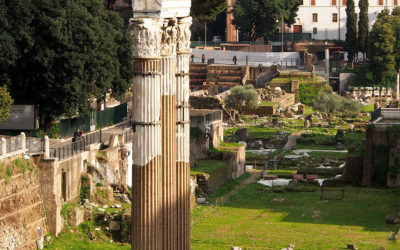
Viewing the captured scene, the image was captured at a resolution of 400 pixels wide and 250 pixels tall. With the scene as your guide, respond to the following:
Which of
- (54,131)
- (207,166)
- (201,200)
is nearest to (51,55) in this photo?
(54,131)

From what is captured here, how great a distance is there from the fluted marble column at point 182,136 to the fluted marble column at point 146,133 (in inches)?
44.0

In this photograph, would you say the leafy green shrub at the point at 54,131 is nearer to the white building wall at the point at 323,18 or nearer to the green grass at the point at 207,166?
the green grass at the point at 207,166

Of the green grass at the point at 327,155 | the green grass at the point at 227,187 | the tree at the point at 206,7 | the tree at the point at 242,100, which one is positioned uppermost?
the tree at the point at 206,7

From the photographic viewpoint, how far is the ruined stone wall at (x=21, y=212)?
121ft

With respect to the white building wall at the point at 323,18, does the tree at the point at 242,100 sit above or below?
below

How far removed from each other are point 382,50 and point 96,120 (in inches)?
2195

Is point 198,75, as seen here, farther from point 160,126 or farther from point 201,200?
point 160,126

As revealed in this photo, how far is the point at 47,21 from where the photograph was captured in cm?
4806

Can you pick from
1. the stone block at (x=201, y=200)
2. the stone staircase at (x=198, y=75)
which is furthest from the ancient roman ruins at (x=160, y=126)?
the stone staircase at (x=198, y=75)

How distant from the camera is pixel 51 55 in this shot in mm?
47844

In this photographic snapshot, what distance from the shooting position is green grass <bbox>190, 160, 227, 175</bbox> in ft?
187

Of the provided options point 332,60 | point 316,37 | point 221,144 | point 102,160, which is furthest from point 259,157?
point 316,37

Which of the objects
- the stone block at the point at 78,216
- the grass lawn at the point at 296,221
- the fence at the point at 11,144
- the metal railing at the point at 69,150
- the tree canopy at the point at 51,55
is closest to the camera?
the fence at the point at 11,144

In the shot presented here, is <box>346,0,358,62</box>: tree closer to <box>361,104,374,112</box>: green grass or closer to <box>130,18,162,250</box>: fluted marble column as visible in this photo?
<box>361,104,374,112</box>: green grass
